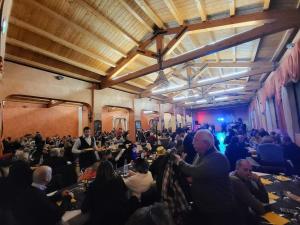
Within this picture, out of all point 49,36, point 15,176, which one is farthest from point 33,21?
point 15,176

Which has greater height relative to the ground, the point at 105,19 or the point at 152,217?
the point at 105,19

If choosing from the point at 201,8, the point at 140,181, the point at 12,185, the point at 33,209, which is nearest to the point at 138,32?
the point at 201,8

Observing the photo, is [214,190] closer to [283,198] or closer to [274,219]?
[274,219]

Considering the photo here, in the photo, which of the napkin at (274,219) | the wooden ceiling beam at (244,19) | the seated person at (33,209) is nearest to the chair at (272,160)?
the napkin at (274,219)

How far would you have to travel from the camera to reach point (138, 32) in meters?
5.96

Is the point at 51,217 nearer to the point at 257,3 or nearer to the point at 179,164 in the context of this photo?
the point at 179,164

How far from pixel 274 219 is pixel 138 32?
227 inches

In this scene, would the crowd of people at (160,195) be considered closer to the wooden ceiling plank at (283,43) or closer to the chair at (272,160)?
the chair at (272,160)

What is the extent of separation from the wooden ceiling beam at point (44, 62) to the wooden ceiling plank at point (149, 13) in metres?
3.11

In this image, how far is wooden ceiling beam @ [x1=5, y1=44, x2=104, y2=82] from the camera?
4.86m

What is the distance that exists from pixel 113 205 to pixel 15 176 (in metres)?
1.00

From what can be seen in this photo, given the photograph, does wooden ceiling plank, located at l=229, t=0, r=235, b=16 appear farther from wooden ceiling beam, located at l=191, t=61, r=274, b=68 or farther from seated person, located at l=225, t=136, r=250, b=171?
seated person, located at l=225, t=136, r=250, b=171

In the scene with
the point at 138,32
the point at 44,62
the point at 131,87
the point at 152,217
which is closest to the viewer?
the point at 152,217

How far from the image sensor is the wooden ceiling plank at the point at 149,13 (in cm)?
462
